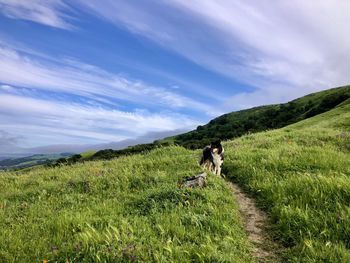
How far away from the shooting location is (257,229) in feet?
30.4

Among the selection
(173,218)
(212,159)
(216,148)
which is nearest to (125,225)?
(173,218)

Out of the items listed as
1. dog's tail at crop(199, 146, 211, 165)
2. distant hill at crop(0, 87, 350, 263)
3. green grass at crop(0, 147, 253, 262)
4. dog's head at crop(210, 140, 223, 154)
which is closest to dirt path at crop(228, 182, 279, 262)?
distant hill at crop(0, 87, 350, 263)

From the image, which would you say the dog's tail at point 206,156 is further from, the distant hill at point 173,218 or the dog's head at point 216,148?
the distant hill at point 173,218

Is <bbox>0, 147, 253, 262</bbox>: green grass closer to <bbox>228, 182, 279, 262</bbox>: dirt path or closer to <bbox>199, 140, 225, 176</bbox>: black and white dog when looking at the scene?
<bbox>228, 182, 279, 262</bbox>: dirt path

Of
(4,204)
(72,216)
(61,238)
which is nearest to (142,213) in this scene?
(72,216)

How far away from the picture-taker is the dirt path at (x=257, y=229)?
7801 millimetres

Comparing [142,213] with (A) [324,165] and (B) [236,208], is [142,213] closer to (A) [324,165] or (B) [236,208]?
(B) [236,208]

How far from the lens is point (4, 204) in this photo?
12344 mm

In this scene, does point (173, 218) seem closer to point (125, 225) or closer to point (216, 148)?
point (125, 225)

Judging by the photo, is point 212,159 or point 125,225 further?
point 212,159

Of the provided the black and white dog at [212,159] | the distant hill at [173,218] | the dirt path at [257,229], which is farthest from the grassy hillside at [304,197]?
the black and white dog at [212,159]

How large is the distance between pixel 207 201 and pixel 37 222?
458cm

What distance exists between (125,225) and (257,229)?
11.0ft

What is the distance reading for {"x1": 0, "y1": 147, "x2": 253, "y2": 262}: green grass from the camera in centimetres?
700
